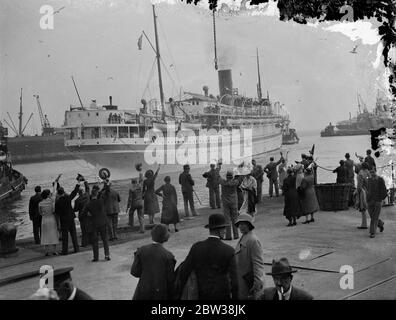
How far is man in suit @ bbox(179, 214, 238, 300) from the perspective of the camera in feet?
12.1

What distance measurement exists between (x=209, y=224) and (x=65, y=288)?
1.35 meters

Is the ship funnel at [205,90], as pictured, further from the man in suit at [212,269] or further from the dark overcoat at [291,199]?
the man in suit at [212,269]

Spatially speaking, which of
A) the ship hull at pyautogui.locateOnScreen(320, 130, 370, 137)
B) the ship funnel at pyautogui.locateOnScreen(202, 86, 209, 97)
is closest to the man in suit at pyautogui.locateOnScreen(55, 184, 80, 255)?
the ship funnel at pyautogui.locateOnScreen(202, 86, 209, 97)

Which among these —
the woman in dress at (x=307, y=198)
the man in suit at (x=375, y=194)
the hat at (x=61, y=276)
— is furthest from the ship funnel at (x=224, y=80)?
the hat at (x=61, y=276)

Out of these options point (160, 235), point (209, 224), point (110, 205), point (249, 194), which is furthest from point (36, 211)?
point (209, 224)

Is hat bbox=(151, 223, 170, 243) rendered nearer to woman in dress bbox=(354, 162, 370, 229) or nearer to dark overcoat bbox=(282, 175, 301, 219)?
woman in dress bbox=(354, 162, 370, 229)

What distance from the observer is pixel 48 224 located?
26.7ft

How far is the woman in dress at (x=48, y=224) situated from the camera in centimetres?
804

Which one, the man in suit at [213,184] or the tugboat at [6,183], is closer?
the man in suit at [213,184]

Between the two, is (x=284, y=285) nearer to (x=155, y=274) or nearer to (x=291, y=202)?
(x=155, y=274)

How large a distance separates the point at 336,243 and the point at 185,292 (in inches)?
174

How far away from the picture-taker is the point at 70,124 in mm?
36844

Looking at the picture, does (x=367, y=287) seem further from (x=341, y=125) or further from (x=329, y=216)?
(x=341, y=125)
